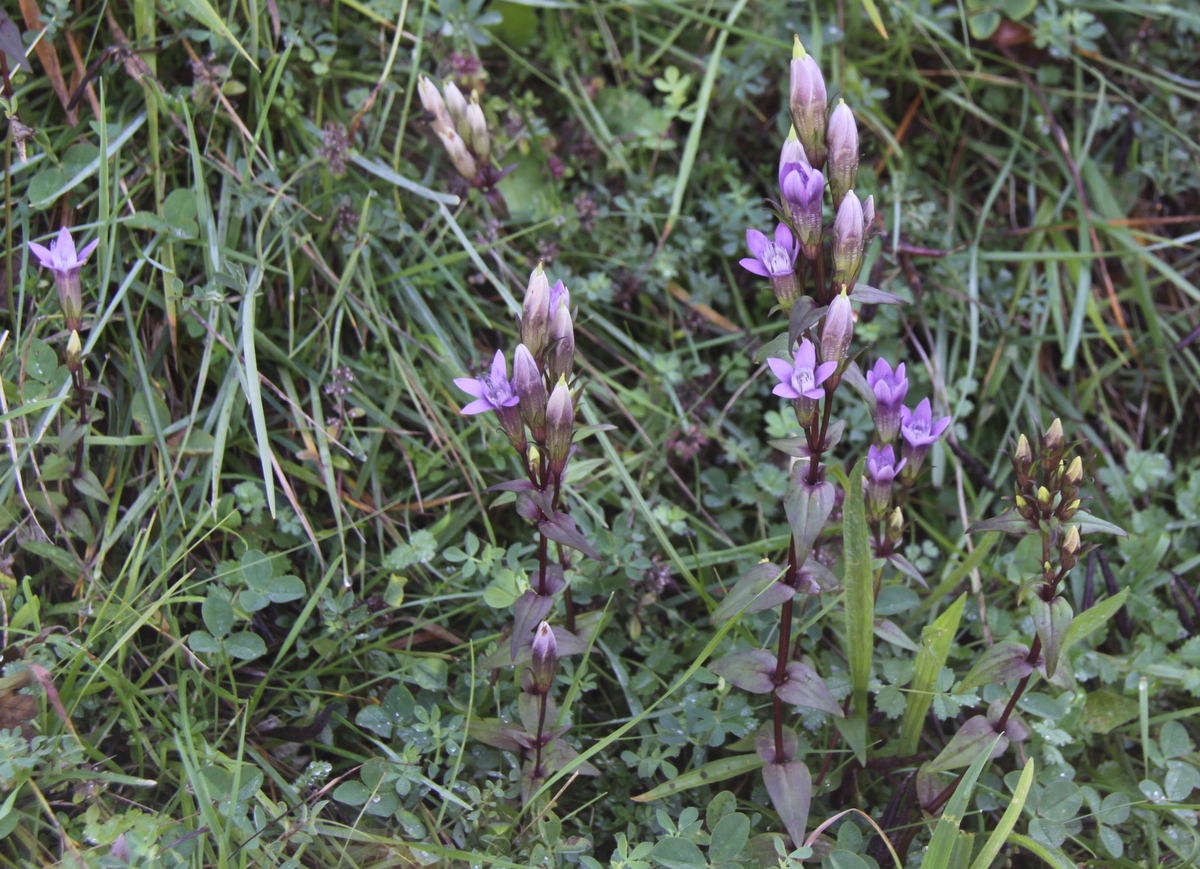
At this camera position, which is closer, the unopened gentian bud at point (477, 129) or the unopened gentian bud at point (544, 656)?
the unopened gentian bud at point (544, 656)

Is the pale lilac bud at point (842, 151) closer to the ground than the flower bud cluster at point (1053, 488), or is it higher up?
higher up

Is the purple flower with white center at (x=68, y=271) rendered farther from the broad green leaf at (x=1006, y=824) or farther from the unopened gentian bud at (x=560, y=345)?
the broad green leaf at (x=1006, y=824)

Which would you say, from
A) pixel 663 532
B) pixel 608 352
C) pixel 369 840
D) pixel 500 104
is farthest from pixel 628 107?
pixel 369 840

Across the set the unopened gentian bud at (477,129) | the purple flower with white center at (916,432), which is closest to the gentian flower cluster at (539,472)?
the purple flower with white center at (916,432)

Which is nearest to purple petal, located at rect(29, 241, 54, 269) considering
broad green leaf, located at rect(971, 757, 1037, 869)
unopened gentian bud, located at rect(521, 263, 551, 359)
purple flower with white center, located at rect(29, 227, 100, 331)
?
purple flower with white center, located at rect(29, 227, 100, 331)

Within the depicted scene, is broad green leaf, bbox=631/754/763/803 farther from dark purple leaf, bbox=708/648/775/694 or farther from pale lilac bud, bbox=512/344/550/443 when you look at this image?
pale lilac bud, bbox=512/344/550/443

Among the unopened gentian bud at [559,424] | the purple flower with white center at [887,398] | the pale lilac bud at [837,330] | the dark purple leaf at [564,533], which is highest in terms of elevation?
A: the pale lilac bud at [837,330]

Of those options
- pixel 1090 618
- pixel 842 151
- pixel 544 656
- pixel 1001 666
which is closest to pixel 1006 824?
pixel 1001 666
